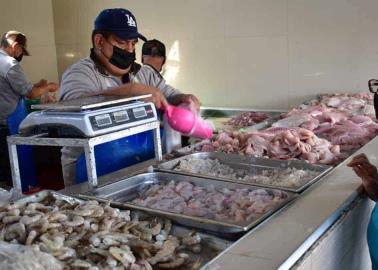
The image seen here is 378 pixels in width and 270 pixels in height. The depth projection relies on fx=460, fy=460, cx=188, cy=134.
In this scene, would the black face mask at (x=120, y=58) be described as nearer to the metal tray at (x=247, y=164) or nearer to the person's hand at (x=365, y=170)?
the metal tray at (x=247, y=164)

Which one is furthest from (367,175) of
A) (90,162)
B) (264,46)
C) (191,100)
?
(264,46)

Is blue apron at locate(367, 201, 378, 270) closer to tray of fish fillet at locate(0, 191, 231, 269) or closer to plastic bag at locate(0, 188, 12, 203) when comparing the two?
tray of fish fillet at locate(0, 191, 231, 269)

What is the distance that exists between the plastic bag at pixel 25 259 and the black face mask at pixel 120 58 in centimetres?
175

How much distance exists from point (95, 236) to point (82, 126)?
0.66 meters

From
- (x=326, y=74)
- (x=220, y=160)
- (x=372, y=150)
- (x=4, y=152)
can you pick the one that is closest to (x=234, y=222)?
(x=220, y=160)

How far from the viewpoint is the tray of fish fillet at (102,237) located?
1.29 meters

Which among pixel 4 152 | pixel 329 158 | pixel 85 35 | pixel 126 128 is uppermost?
pixel 85 35

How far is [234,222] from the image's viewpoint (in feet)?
5.09

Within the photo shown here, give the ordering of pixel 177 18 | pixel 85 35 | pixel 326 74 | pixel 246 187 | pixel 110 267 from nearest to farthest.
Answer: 1. pixel 110 267
2. pixel 246 187
3. pixel 326 74
4. pixel 177 18
5. pixel 85 35

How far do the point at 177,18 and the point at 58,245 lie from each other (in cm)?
473

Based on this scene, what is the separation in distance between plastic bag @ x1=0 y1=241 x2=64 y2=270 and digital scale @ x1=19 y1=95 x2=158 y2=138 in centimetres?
76

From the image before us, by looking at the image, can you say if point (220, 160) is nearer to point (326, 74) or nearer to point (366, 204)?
point (366, 204)

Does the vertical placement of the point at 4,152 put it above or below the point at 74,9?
below

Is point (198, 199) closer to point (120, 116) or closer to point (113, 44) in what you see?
point (120, 116)
